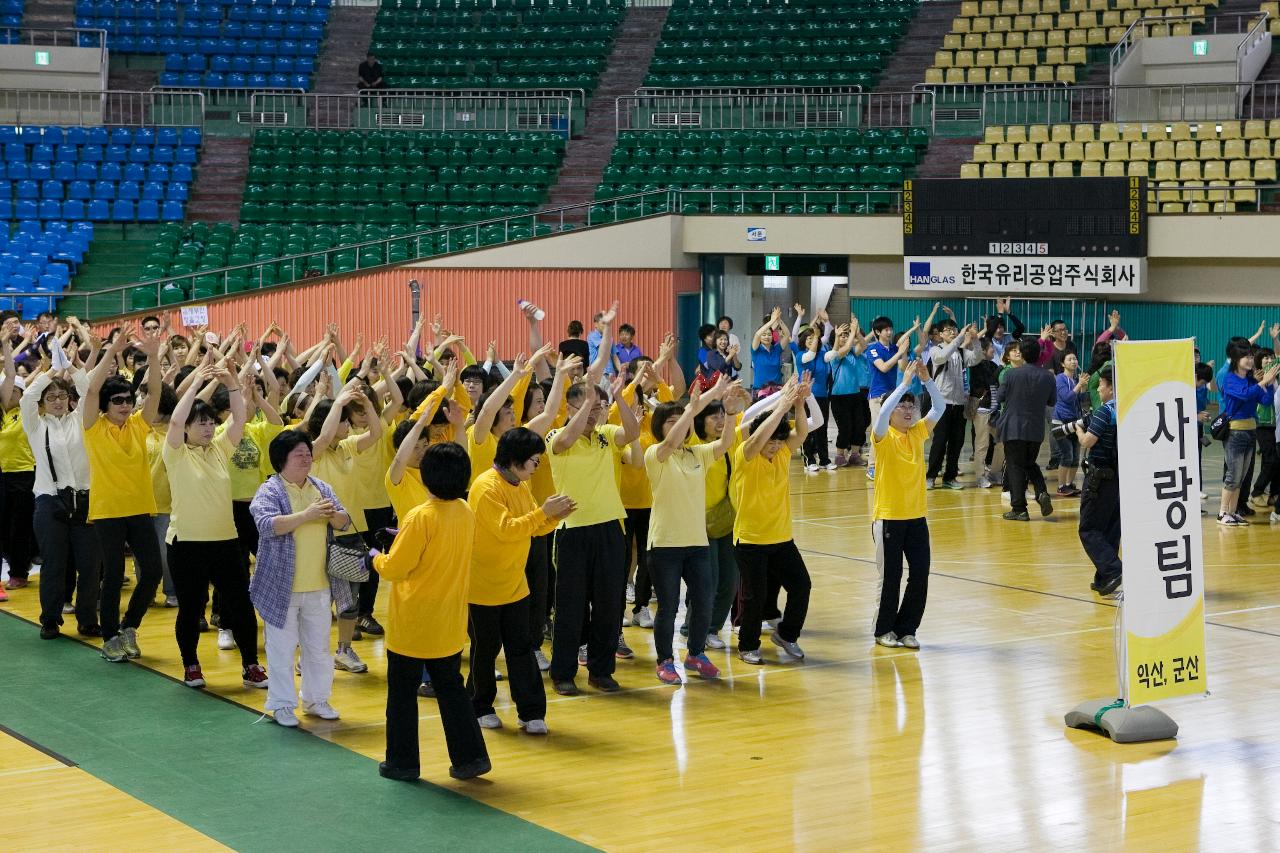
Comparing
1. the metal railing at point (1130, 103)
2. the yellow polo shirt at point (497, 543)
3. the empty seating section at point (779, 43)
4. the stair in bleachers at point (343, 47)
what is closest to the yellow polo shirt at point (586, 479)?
the yellow polo shirt at point (497, 543)

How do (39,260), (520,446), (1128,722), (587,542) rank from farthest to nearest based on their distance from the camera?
(39,260), (587,542), (1128,722), (520,446)

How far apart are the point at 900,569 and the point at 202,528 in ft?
14.2

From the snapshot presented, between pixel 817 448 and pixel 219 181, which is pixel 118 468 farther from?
pixel 219 181

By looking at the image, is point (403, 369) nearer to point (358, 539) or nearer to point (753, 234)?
point (358, 539)

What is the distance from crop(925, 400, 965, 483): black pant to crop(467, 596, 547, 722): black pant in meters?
10.1

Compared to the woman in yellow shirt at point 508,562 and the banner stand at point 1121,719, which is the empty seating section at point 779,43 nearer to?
the banner stand at point 1121,719

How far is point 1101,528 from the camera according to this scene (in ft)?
38.7

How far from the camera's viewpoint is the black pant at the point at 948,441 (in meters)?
17.5

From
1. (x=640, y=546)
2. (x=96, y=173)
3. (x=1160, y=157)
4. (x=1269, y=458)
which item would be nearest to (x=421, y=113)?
(x=96, y=173)

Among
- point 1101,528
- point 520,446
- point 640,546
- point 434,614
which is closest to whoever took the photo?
point 434,614

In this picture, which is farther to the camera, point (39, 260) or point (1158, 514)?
point (39, 260)

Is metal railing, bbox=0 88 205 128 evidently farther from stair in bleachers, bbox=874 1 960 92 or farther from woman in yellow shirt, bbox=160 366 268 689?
woman in yellow shirt, bbox=160 366 268 689

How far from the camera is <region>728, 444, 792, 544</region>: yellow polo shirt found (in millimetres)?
9508

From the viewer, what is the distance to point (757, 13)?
32969mm
